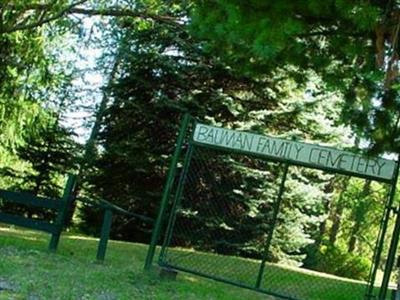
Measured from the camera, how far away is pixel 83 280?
5207 mm

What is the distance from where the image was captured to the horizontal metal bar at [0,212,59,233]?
22.0 ft

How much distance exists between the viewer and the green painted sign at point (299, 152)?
221 inches

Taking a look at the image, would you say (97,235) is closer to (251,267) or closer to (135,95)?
(135,95)

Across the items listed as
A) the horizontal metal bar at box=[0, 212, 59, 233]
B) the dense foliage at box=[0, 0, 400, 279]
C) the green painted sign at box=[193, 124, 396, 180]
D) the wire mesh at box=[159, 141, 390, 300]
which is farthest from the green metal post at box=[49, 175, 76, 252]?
the wire mesh at box=[159, 141, 390, 300]

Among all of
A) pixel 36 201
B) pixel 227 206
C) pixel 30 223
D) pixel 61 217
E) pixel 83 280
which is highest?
pixel 227 206

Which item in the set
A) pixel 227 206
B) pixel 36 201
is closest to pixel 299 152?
pixel 36 201

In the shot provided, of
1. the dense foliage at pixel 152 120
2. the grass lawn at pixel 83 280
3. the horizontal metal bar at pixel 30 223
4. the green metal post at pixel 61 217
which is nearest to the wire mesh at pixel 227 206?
the dense foliage at pixel 152 120

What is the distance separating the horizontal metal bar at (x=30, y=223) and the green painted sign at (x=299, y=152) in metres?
2.06

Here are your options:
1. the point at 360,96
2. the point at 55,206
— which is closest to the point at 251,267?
the point at 55,206

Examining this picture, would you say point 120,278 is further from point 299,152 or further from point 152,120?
point 152,120

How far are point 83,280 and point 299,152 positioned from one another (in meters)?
2.52

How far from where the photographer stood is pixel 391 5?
3.55 metres

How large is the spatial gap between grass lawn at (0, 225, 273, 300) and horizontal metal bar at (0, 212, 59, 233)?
24 centimetres

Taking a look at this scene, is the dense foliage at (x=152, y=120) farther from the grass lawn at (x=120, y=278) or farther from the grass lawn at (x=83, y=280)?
the grass lawn at (x=83, y=280)
